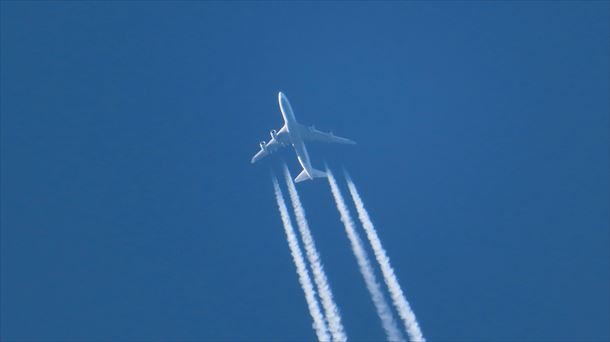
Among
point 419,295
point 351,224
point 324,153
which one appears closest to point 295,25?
point 324,153

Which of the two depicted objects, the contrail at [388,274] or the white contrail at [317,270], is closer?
the contrail at [388,274]

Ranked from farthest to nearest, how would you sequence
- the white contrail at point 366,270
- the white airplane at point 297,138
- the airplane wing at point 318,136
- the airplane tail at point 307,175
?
the airplane wing at point 318,136, the white airplane at point 297,138, the airplane tail at point 307,175, the white contrail at point 366,270

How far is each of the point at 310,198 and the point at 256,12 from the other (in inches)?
1528

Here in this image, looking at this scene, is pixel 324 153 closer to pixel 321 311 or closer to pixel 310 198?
pixel 310 198

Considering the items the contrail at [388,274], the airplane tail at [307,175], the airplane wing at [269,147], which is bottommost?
the contrail at [388,274]

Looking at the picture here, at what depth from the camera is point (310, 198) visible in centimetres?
12238

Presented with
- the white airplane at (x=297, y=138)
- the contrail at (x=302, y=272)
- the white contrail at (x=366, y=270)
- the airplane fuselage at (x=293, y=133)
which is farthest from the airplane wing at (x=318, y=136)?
the contrail at (x=302, y=272)

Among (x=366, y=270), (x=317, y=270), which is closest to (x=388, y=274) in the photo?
(x=366, y=270)

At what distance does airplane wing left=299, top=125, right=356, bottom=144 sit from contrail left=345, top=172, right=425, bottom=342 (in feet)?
16.1

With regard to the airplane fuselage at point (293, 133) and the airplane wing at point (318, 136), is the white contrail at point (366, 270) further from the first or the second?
the airplane wing at point (318, 136)

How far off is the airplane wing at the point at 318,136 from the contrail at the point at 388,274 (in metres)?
4.90

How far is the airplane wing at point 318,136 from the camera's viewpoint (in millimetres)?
120012

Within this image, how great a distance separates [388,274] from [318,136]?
24.5 metres

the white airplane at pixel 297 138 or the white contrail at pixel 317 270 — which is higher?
the white airplane at pixel 297 138
